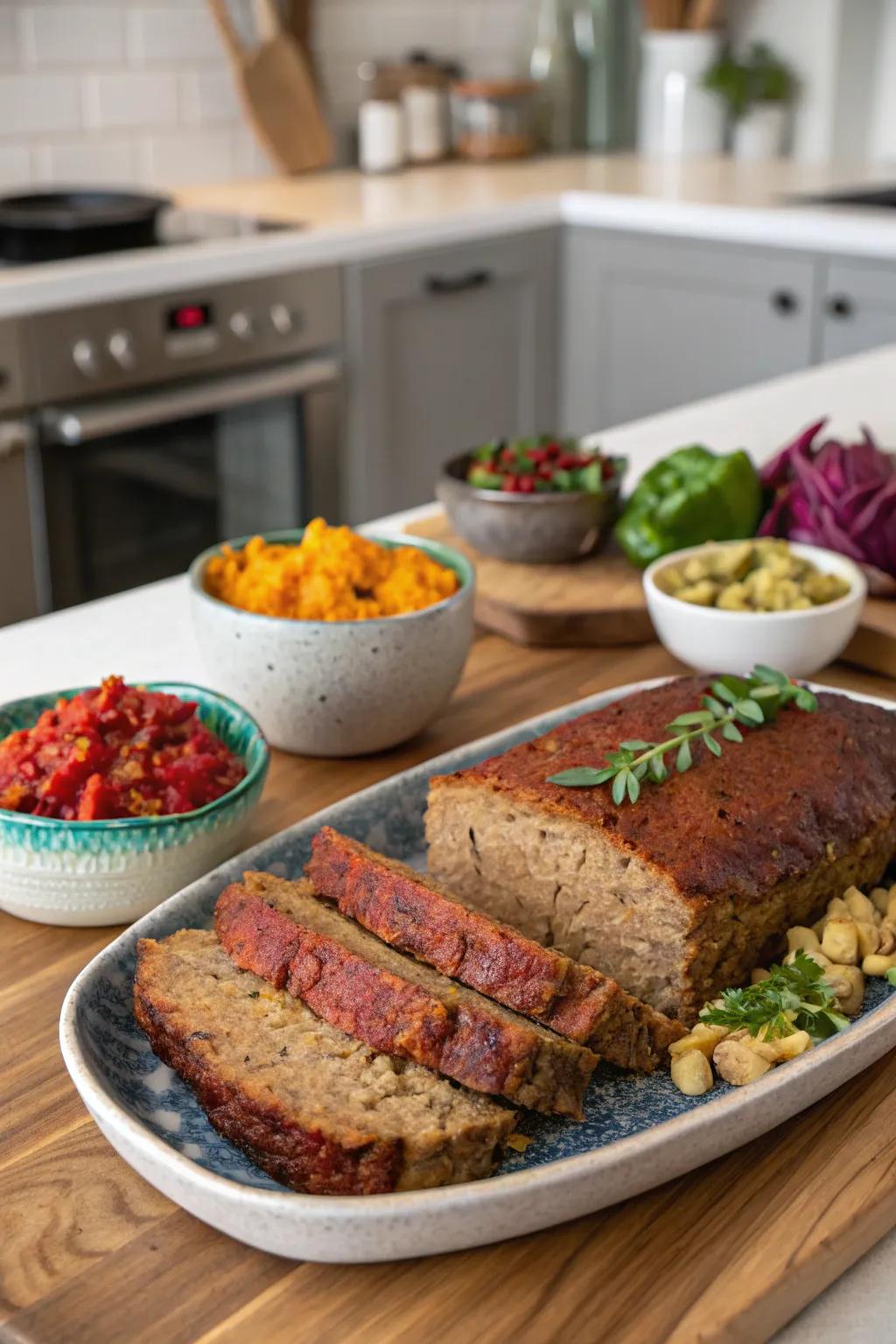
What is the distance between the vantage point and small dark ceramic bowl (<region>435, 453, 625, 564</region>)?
1814 mm

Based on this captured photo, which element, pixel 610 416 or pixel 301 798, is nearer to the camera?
pixel 301 798

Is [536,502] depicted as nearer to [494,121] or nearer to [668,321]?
[668,321]

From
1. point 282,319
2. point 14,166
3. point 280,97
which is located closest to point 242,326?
point 282,319

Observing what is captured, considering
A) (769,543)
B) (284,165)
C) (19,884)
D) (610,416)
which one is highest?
(284,165)

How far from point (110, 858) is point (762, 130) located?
4.40 m

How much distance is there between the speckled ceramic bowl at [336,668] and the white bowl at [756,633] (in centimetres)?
24

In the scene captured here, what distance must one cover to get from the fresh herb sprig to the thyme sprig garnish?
0.18 m

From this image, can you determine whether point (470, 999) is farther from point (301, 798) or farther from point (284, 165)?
point (284, 165)

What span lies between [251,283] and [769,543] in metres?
2.08

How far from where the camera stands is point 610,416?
14.3 ft

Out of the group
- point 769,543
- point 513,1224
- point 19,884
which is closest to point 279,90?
point 769,543

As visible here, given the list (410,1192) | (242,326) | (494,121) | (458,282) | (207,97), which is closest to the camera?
(410,1192)

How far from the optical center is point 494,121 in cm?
483

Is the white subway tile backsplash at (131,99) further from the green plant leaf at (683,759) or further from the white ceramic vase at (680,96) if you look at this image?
the green plant leaf at (683,759)
